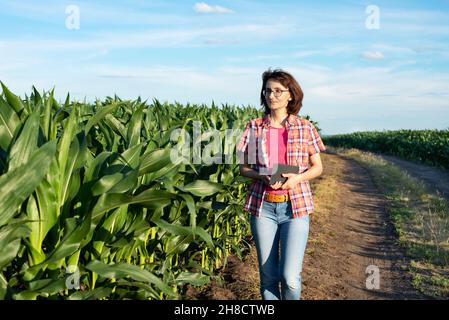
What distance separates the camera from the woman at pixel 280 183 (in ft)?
12.9

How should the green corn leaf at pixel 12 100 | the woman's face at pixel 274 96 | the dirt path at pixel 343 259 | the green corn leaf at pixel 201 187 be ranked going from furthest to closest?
the dirt path at pixel 343 259 < the green corn leaf at pixel 201 187 < the woman's face at pixel 274 96 < the green corn leaf at pixel 12 100

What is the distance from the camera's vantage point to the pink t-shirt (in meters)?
4.07

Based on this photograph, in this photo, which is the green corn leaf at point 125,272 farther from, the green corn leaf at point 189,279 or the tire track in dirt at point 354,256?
the tire track in dirt at point 354,256

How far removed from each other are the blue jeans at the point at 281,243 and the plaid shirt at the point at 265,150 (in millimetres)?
88

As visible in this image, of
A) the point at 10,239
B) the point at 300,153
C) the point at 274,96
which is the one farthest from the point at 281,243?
the point at 10,239

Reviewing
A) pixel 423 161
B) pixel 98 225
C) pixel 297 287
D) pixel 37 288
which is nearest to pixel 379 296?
A: pixel 297 287

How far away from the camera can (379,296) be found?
6.16 m

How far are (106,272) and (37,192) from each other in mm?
595

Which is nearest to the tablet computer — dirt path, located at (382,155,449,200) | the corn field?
the corn field

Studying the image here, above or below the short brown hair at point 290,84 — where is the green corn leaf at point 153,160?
below

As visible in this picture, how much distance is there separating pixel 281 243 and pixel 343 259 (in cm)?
383

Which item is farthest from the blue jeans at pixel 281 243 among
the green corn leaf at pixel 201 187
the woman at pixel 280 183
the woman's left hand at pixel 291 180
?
the green corn leaf at pixel 201 187

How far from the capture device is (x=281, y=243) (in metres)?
4.04
